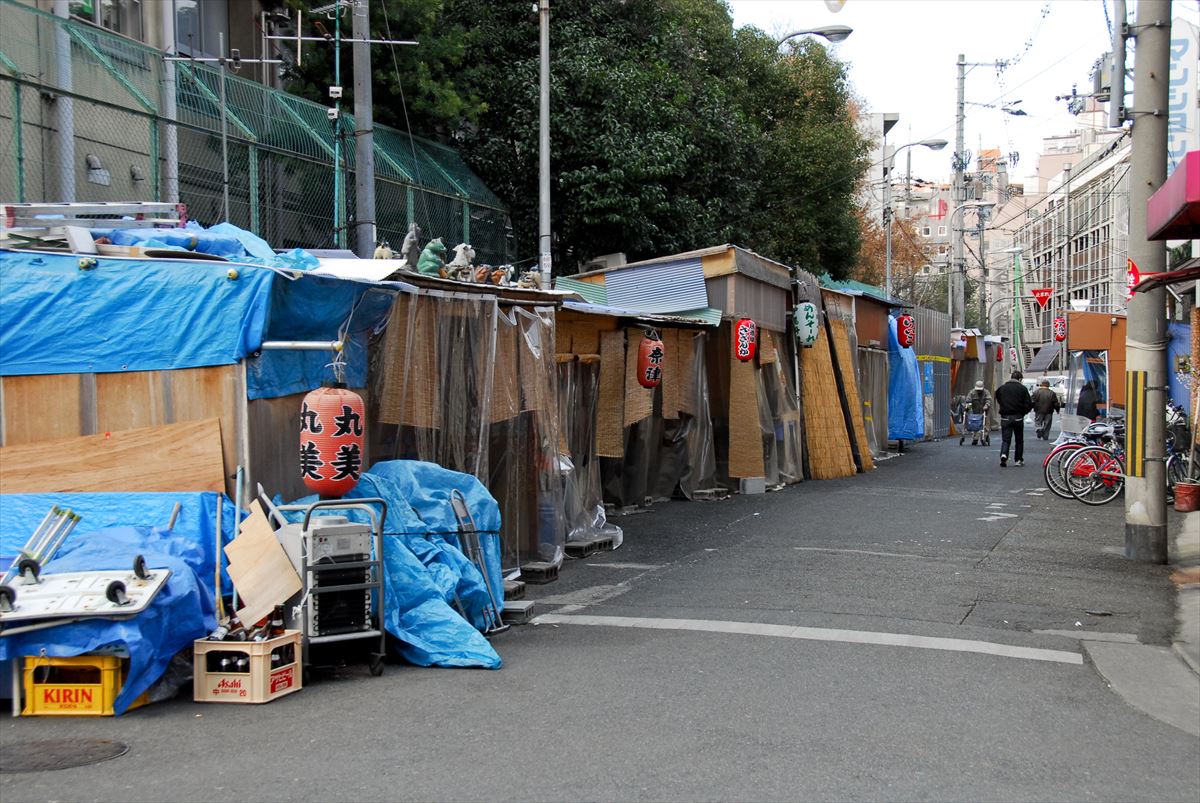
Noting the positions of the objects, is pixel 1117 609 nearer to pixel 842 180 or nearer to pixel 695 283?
pixel 695 283

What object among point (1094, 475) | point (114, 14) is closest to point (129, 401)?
point (114, 14)

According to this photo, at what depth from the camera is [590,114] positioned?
72.2 ft

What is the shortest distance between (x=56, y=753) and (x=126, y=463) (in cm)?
230

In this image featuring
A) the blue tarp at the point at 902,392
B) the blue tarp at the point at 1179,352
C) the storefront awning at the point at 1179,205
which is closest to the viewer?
the storefront awning at the point at 1179,205

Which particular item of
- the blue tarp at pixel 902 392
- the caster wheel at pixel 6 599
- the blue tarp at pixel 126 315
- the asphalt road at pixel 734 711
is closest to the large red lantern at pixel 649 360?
the asphalt road at pixel 734 711

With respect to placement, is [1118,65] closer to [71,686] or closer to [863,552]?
[863,552]

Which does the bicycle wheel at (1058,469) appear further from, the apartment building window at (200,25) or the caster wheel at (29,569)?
the apartment building window at (200,25)

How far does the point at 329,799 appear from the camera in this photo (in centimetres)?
482

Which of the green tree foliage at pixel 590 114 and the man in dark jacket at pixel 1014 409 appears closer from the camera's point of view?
the green tree foliage at pixel 590 114

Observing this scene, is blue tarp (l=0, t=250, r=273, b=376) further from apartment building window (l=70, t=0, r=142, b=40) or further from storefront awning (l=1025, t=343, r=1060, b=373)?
storefront awning (l=1025, t=343, r=1060, b=373)

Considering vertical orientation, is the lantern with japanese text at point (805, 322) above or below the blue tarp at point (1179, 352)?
above

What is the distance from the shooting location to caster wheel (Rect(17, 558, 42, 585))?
6324mm

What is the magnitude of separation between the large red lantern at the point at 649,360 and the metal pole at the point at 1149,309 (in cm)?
583

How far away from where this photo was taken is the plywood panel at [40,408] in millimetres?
7344
